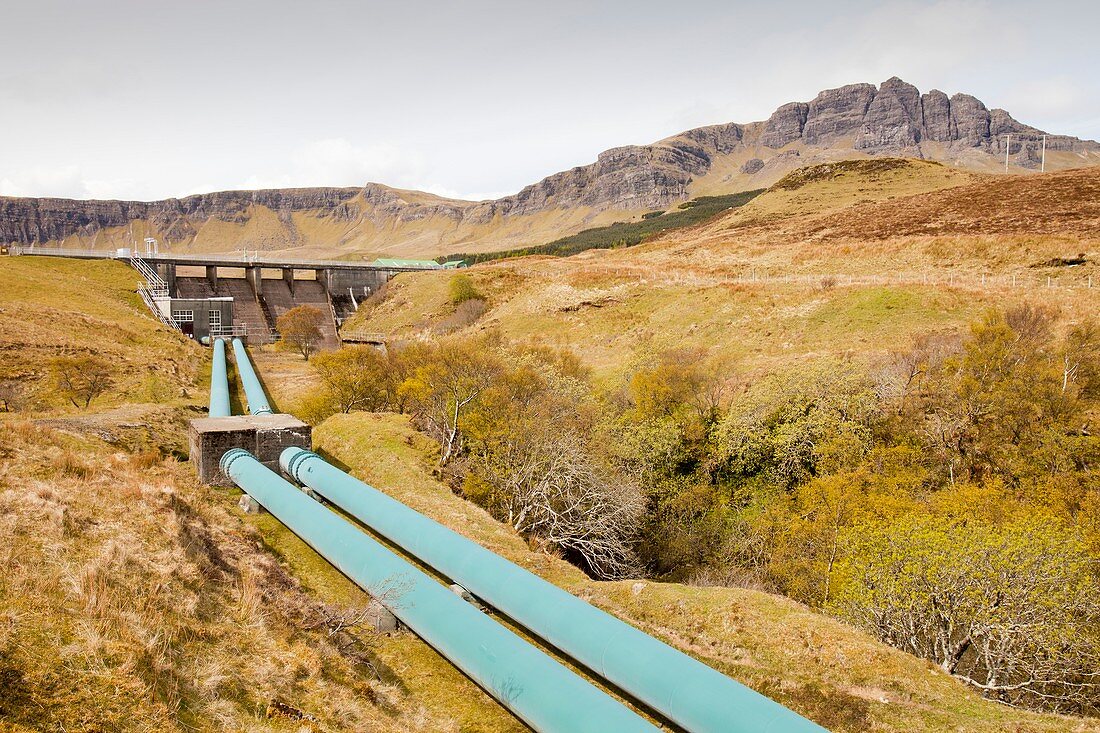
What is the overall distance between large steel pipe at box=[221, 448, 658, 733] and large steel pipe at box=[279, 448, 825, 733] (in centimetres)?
100

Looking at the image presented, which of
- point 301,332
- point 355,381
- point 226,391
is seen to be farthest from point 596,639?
point 301,332

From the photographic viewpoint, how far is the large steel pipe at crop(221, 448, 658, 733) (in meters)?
9.41

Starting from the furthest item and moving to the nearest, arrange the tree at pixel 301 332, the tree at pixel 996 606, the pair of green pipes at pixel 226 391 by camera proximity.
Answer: the tree at pixel 301 332 < the pair of green pipes at pixel 226 391 < the tree at pixel 996 606

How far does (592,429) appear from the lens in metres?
31.8

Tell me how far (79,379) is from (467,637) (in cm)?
3595

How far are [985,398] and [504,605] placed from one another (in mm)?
22385

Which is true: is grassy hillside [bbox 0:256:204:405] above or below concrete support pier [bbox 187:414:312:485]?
above

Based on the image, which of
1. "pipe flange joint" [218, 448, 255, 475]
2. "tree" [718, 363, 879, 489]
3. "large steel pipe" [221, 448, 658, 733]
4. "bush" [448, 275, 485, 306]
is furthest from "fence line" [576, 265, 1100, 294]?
"large steel pipe" [221, 448, 658, 733]

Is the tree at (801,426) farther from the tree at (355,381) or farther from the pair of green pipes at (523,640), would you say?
the tree at (355,381)

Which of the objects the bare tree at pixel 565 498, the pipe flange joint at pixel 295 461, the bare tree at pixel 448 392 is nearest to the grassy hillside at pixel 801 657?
the bare tree at pixel 565 498

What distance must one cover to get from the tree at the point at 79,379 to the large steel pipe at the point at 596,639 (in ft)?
86.7

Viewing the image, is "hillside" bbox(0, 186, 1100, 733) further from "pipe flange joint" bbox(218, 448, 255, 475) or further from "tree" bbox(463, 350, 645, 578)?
"tree" bbox(463, 350, 645, 578)

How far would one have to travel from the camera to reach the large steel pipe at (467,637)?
9406mm

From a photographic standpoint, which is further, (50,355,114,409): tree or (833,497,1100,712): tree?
(50,355,114,409): tree
